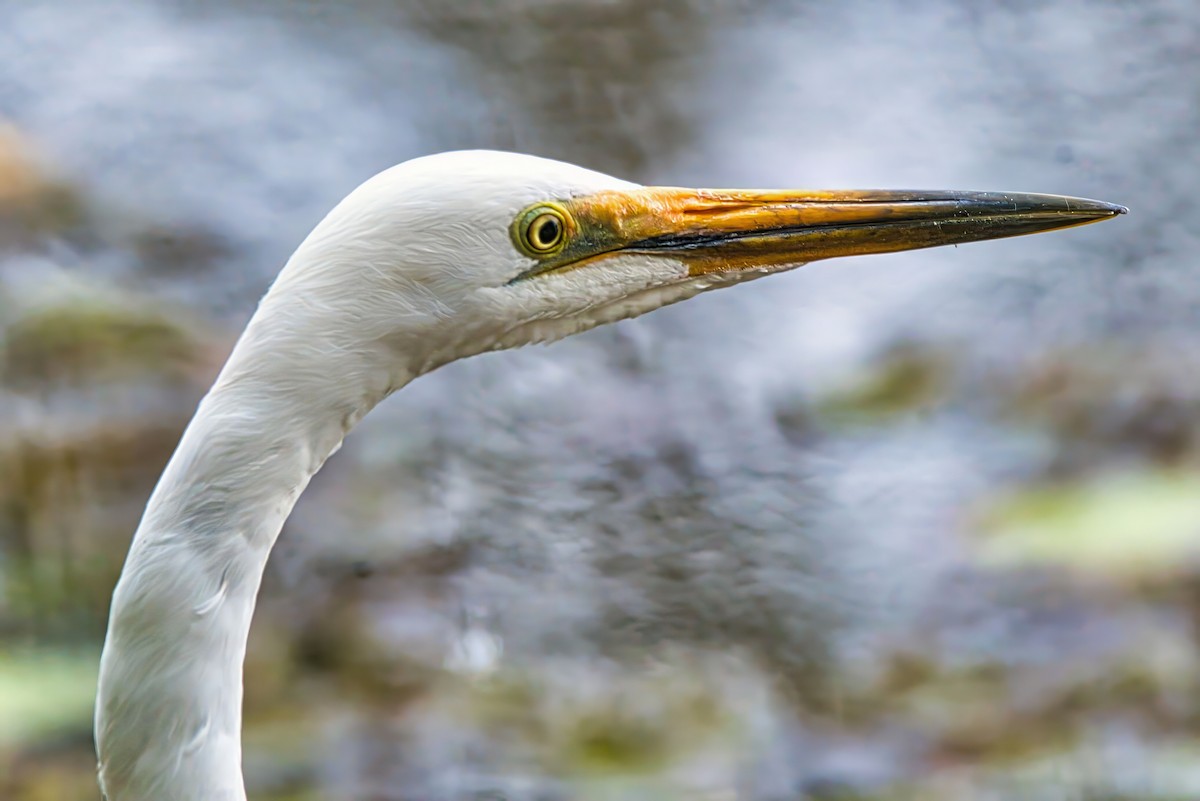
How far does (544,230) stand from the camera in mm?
920

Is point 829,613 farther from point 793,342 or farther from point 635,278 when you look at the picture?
point 635,278

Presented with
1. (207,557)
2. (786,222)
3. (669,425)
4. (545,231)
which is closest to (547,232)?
(545,231)

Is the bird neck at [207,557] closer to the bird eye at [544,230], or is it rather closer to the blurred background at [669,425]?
the bird eye at [544,230]

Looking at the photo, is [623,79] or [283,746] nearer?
[283,746]

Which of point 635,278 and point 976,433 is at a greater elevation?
point 635,278

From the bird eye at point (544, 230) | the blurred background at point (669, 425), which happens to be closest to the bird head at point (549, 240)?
the bird eye at point (544, 230)

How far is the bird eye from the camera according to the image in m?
0.91

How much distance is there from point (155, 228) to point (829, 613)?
1.79 m

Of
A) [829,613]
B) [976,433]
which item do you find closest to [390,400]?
[829,613]

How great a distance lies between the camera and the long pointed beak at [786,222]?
38.4 inches

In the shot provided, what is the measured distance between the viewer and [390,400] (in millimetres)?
2543

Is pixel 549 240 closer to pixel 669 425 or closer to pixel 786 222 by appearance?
pixel 786 222

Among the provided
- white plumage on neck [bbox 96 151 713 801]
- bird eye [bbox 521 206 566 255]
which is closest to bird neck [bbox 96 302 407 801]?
white plumage on neck [bbox 96 151 713 801]

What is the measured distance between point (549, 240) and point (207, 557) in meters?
0.38
